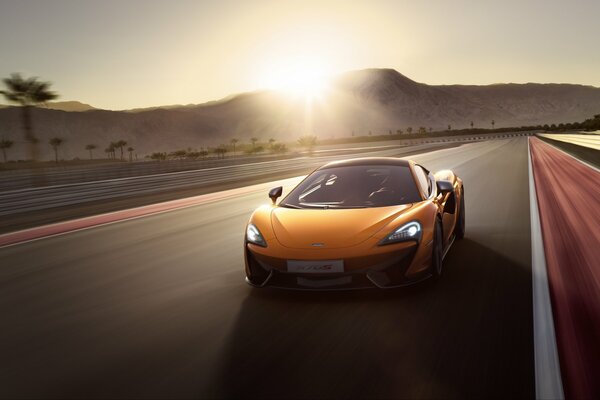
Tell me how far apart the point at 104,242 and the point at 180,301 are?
14.0 feet

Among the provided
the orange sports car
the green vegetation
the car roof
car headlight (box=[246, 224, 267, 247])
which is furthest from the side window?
the green vegetation

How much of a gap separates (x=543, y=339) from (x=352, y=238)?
1.71 m

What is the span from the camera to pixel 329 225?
5223 mm

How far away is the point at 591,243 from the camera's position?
25.9 feet

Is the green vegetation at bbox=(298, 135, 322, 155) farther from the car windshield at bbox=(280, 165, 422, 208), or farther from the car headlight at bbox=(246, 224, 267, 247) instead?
the car headlight at bbox=(246, 224, 267, 247)

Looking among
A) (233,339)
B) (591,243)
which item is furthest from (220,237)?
(591,243)

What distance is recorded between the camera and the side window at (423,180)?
20.8 feet

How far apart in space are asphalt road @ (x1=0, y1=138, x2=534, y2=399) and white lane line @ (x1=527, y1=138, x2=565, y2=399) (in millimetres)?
68

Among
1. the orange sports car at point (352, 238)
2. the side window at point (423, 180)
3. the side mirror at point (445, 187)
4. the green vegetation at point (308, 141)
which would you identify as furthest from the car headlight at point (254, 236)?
the green vegetation at point (308, 141)

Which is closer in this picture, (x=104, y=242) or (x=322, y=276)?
(x=322, y=276)

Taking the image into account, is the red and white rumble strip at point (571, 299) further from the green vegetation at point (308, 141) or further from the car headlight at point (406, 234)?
the green vegetation at point (308, 141)

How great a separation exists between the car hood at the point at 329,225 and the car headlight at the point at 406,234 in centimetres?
13

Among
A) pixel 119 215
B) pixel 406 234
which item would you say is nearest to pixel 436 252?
pixel 406 234

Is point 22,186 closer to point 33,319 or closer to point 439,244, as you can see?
point 33,319
